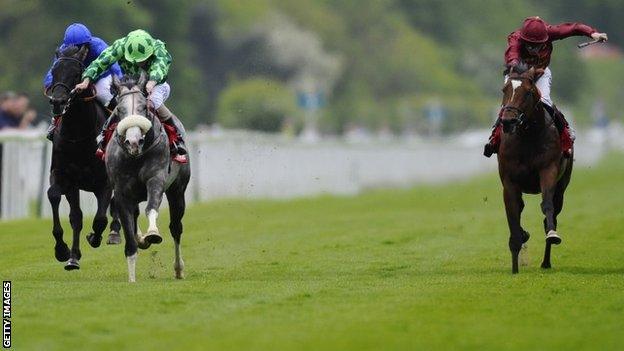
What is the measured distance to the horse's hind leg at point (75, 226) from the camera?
14.6 metres

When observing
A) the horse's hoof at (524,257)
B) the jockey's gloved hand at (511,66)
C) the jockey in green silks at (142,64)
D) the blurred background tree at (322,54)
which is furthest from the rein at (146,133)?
the blurred background tree at (322,54)

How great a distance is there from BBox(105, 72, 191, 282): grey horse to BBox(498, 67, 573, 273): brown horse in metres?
2.93

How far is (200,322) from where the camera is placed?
418 inches

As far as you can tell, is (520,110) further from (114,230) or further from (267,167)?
(267,167)

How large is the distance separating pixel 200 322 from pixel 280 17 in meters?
55.8

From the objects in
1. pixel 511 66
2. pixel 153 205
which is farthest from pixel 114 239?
pixel 511 66

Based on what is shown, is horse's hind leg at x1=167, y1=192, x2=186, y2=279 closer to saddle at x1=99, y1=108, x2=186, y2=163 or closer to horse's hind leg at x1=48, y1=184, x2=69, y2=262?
saddle at x1=99, y1=108, x2=186, y2=163

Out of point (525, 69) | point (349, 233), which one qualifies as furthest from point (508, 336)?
point (349, 233)

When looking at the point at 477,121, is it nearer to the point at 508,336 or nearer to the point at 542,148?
the point at 542,148

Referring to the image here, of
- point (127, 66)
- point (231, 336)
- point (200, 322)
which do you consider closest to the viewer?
point (231, 336)

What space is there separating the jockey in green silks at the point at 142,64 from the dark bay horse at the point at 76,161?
30cm

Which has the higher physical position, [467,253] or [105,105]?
[105,105]

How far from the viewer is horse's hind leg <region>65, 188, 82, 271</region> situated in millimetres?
14570

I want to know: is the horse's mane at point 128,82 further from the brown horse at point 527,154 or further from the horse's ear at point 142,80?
the brown horse at point 527,154
